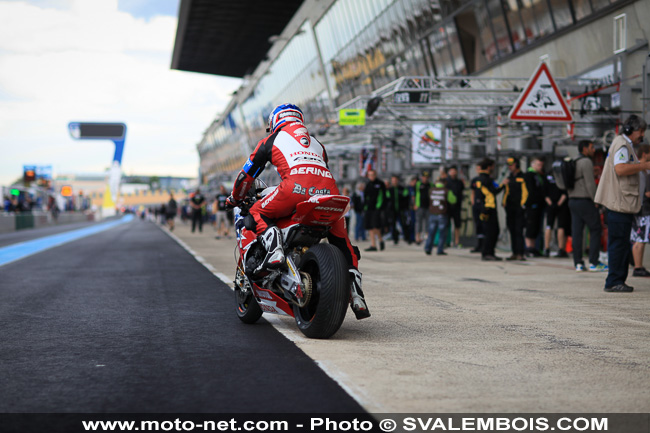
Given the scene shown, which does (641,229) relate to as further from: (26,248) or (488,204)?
(26,248)

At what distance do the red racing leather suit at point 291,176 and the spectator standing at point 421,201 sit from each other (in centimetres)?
1310

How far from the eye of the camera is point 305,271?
5441 mm

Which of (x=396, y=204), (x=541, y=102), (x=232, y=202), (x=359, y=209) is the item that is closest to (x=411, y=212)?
(x=359, y=209)

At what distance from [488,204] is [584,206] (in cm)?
321

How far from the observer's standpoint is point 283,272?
5605 mm

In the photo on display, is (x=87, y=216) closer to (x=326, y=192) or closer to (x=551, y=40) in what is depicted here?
(x=551, y=40)

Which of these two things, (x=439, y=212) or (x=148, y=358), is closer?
(x=148, y=358)

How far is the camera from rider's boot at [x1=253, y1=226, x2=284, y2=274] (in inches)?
217

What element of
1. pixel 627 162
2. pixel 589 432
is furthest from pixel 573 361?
pixel 627 162

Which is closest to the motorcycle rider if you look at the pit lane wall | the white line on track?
the white line on track

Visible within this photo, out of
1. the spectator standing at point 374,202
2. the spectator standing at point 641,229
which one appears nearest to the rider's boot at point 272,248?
the spectator standing at point 641,229

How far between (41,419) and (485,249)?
38.0 ft

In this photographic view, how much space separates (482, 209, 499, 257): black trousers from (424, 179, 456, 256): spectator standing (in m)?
1.72

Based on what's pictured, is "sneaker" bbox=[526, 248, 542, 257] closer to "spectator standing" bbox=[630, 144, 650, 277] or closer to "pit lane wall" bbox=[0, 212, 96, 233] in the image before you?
"spectator standing" bbox=[630, 144, 650, 277]
